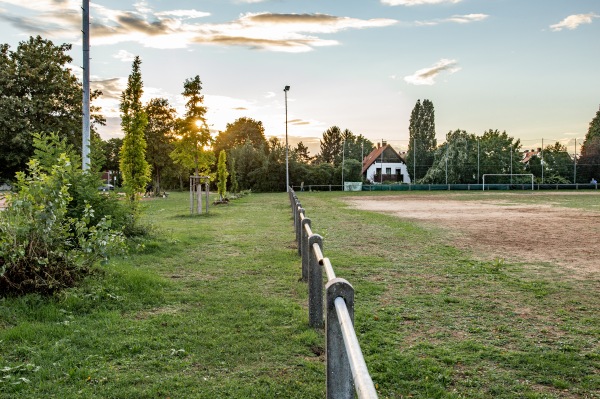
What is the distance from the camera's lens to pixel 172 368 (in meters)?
4.20

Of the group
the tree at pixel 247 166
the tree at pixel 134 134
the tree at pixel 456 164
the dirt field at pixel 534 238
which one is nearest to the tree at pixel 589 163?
the tree at pixel 456 164

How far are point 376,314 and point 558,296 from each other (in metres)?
2.70

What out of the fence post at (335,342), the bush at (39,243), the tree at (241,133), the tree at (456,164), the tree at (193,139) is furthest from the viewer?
the tree at (241,133)

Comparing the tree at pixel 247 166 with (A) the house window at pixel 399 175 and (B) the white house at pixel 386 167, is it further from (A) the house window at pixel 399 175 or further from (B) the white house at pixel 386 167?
(A) the house window at pixel 399 175

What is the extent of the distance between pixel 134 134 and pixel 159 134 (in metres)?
37.3

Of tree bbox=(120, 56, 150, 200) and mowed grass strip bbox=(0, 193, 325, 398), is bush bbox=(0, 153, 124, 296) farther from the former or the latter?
tree bbox=(120, 56, 150, 200)

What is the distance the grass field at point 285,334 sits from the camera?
3865 mm

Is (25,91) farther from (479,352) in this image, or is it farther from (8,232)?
(479,352)

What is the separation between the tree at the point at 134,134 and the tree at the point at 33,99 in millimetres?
18738

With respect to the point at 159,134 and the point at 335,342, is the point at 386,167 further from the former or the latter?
the point at 335,342

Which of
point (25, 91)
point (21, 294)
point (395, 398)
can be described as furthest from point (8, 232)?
point (25, 91)

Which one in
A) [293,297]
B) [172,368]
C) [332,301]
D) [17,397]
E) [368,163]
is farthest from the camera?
[368,163]

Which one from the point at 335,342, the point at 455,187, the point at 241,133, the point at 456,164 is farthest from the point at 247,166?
the point at 335,342

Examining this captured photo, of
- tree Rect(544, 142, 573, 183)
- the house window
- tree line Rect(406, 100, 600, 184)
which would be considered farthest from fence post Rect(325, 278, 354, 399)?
the house window
